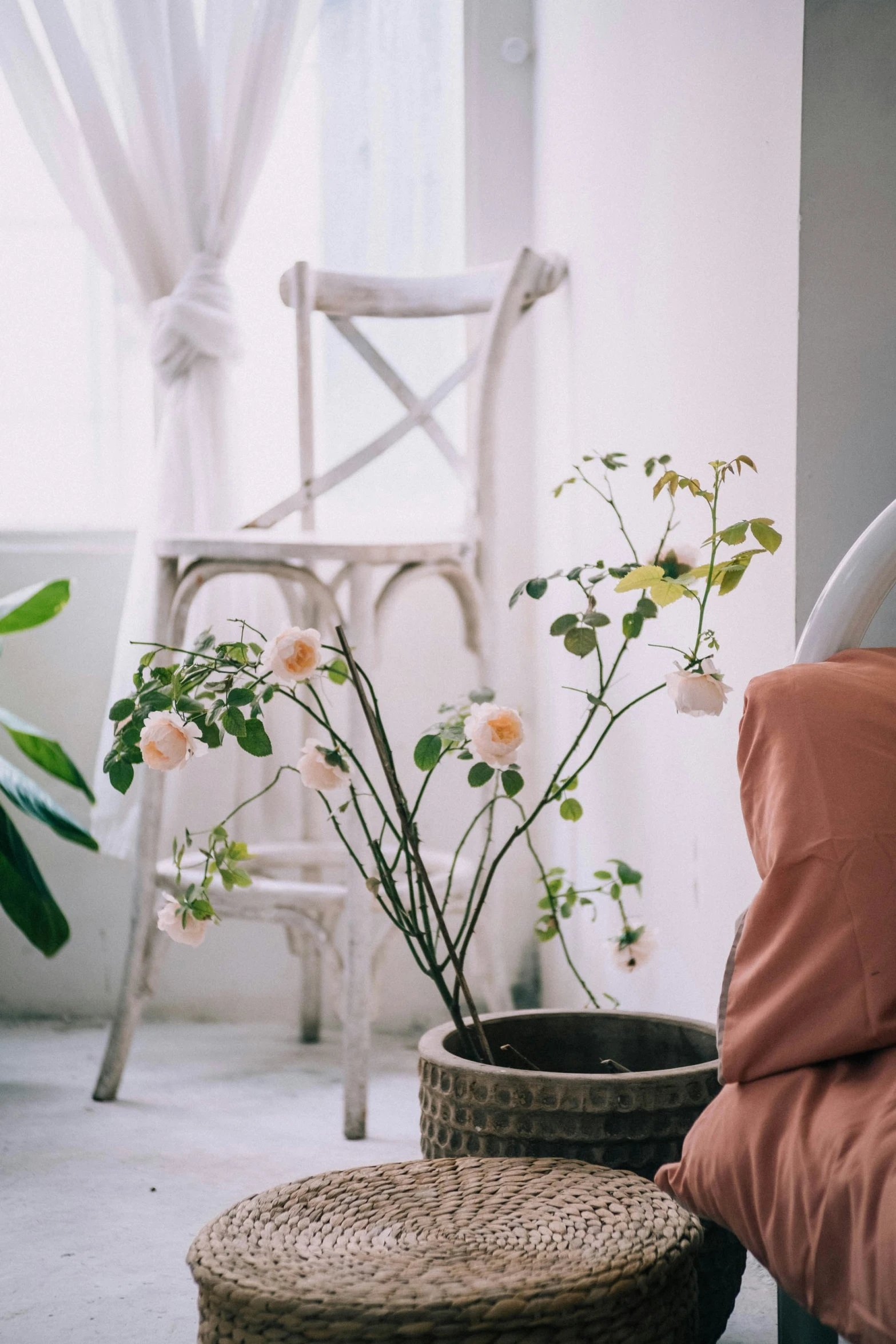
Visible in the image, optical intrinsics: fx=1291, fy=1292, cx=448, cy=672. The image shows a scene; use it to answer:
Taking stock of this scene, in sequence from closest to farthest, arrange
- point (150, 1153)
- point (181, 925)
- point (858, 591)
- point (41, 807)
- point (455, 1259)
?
1. point (455, 1259)
2. point (858, 591)
3. point (181, 925)
4. point (150, 1153)
5. point (41, 807)

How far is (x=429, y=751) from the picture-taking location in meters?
1.04

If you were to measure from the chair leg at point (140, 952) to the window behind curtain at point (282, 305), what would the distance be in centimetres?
57

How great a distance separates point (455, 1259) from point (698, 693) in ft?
1.35

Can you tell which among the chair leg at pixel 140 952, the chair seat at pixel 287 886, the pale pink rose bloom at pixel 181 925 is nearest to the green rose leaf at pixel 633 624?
the pale pink rose bloom at pixel 181 925

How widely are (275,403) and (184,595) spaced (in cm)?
68

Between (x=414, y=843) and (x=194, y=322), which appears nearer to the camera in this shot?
(x=414, y=843)

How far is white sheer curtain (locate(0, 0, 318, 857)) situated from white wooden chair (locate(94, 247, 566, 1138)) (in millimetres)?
182

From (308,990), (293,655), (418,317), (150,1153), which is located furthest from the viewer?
(308,990)

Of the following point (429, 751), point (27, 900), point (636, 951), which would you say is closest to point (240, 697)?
point (429, 751)

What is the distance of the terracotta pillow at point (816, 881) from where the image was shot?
0.69 m

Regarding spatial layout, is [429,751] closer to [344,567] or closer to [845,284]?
[845,284]

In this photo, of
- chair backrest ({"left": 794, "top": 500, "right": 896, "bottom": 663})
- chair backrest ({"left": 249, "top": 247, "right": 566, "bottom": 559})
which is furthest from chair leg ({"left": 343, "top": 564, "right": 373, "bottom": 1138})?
chair backrest ({"left": 794, "top": 500, "right": 896, "bottom": 663})

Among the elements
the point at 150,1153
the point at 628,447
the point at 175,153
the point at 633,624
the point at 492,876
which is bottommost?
the point at 150,1153

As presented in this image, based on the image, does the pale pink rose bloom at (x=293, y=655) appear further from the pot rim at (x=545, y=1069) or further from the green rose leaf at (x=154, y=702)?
the pot rim at (x=545, y=1069)
